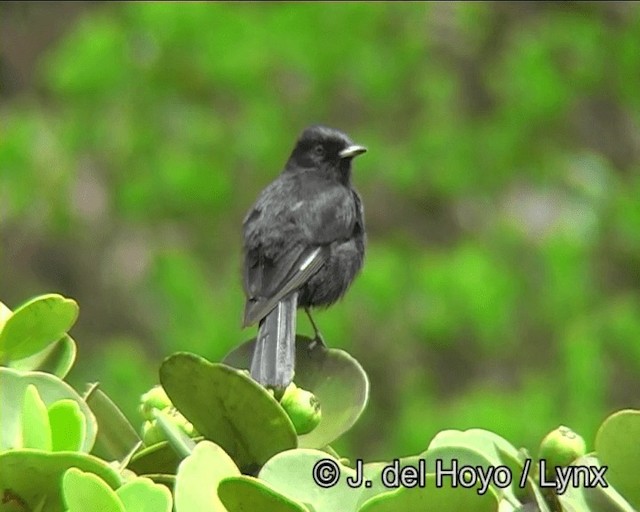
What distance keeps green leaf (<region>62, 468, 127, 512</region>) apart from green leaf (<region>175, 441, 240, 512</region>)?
9cm

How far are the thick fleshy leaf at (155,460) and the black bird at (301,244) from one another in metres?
1.69

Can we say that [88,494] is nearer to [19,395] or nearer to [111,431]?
[19,395]

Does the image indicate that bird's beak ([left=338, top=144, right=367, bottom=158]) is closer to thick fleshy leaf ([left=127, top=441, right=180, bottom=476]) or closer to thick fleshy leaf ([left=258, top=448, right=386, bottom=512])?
thick fleshy leaf ([left=127, top=441, right=180, bottom=476])

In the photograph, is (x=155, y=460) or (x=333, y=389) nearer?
(x=155, y=460)

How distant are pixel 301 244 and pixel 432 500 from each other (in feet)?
8.33

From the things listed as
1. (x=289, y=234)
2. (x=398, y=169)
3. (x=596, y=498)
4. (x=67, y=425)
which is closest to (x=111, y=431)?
(x=67, y=425)

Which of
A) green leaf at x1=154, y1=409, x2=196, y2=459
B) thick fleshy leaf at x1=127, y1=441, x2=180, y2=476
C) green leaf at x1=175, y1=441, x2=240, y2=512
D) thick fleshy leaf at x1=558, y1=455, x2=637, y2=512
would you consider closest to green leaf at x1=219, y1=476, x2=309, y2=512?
green leaf at x1=175, y1=441, x2=240, y2=512

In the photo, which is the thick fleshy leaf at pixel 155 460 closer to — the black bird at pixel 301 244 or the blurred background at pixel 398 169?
the black bird at pixel 301 244

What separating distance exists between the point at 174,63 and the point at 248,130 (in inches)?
Result: 34.4

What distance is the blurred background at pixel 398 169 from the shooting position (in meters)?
9.61

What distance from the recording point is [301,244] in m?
4.16

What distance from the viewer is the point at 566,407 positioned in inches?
365

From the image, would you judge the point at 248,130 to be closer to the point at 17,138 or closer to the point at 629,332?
the point at 17,138

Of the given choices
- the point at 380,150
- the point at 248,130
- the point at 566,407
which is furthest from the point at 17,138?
the point at 566,407
